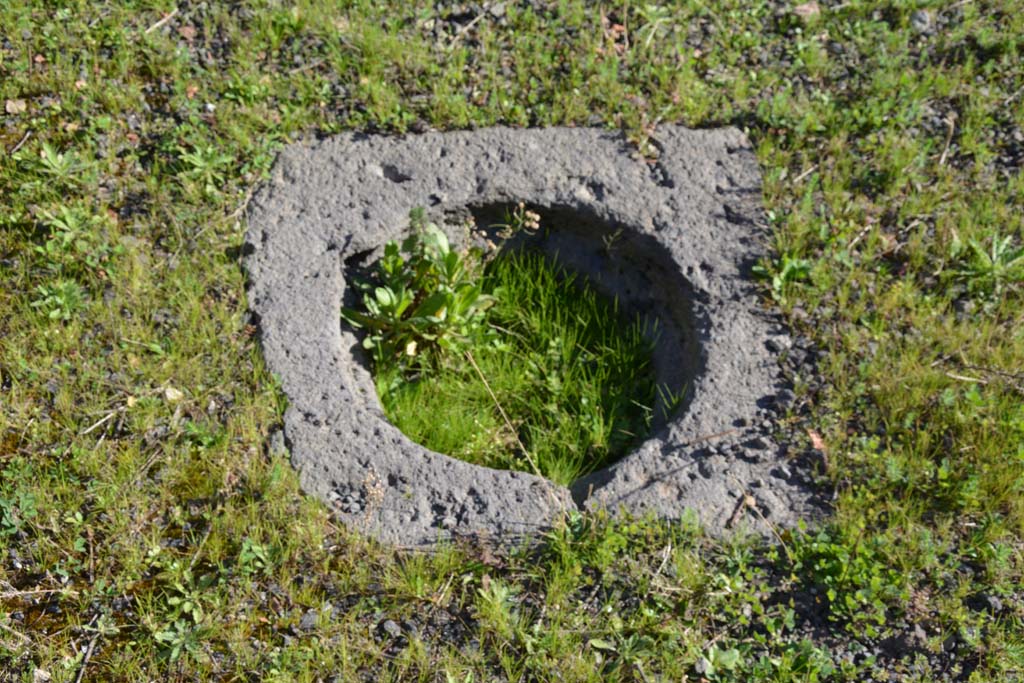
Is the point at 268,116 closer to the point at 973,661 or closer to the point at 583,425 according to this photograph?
the point at 583,425

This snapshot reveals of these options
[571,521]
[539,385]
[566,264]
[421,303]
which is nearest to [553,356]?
[539,385]

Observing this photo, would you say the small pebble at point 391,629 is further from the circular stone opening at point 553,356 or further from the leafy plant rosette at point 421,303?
the leafy plant rosette at point 421,303

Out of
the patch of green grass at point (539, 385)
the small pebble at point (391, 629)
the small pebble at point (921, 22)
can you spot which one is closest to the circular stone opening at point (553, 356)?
the patch of green grass at point (539, 385)

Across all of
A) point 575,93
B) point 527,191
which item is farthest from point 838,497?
point 575,93

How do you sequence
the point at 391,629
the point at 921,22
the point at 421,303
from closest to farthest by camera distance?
the point at 391,629
the point at 421,303
the point at 921,22

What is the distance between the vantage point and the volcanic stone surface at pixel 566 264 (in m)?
3.63

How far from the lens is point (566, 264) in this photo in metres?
4.59

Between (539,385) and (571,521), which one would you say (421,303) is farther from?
(571,521)

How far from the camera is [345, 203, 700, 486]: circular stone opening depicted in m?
4.06

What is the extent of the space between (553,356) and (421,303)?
1.98 ft

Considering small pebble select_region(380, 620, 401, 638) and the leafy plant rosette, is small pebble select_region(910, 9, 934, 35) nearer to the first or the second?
the leafy plant rosette

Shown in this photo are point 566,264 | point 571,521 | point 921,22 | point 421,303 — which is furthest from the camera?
point 921,22

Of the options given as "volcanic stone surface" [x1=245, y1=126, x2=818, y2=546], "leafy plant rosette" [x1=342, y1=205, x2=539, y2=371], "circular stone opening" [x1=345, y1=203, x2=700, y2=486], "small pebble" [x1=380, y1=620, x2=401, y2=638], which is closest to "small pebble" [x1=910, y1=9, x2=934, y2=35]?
"volcanic stone surface" [x1=245, y1=126, x2=818, y2=546]

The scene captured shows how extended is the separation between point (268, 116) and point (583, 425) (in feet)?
6.49
